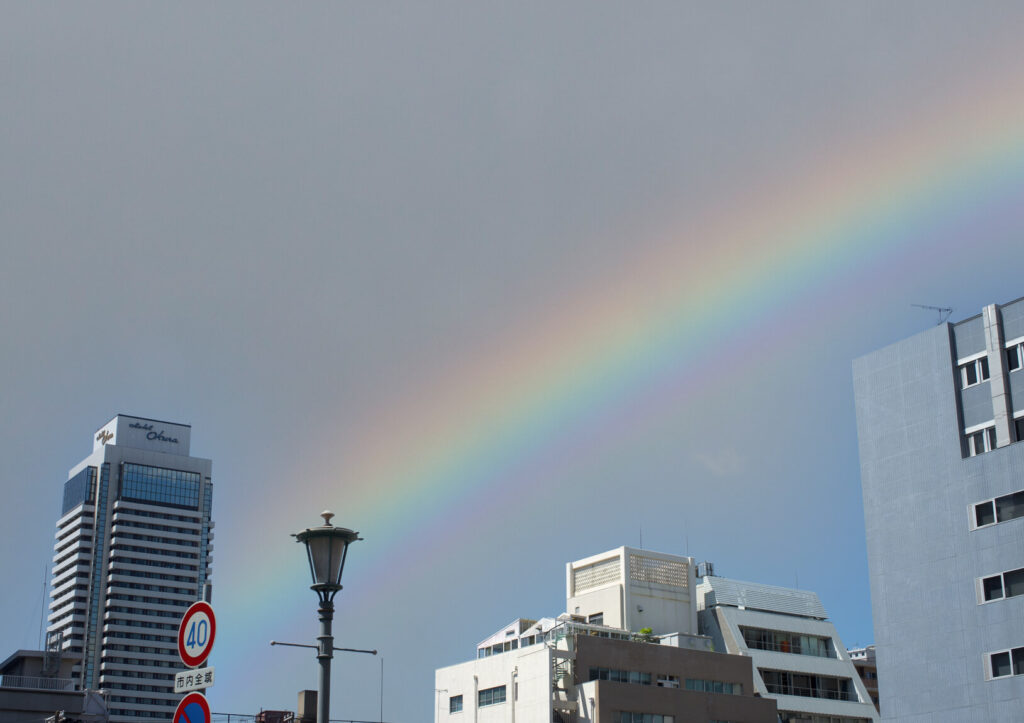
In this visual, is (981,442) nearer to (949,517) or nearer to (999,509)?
(999,509)

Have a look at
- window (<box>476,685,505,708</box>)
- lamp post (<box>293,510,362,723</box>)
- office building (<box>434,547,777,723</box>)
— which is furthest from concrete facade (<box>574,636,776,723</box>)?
lamp post (<box>293,510,362,723</box>)

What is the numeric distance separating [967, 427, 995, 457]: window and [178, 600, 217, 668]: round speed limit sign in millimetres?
61892

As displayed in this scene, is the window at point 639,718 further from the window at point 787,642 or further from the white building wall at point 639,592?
the window at point 787,642

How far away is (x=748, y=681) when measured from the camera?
10581 cm

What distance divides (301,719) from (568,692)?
35323 mm

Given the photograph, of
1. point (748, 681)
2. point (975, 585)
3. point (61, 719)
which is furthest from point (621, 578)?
point (61, 719)

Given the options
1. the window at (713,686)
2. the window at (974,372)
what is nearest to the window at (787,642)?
the window at (713,686)

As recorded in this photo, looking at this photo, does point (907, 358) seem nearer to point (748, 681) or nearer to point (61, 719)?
point (748, 681)

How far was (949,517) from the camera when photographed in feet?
238

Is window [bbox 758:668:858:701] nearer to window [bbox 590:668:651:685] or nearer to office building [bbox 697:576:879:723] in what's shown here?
office building [bbox 697:576:879:723]

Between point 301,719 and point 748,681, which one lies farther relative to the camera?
point 748,681

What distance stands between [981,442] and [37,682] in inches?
2442

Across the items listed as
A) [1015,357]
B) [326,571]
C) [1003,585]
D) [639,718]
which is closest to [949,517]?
[1003,585]

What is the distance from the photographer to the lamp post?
22.0m
